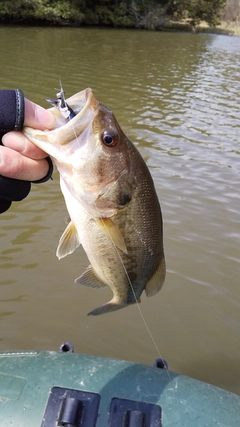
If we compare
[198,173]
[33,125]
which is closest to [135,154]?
[33,125]

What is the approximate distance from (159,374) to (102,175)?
1.40 meters

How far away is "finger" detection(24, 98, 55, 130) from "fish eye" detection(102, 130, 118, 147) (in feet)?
0.88

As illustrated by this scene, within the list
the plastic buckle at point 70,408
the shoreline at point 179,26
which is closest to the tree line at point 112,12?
the shoreline at point 179,26

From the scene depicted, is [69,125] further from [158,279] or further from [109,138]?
[158,279]

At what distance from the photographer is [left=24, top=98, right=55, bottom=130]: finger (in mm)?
1839

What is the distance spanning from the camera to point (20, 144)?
1.86 m

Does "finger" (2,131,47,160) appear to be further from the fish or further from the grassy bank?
the grassy bank

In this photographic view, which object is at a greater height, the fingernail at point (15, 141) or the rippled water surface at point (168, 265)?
the fingernail at point (15, 141)

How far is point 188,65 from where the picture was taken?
22.7 metres

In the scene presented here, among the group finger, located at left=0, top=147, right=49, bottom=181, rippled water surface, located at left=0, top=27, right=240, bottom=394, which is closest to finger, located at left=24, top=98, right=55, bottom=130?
finger, located at left=0, top=147, right=49, bottom=181

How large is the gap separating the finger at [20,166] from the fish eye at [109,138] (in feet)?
0.99

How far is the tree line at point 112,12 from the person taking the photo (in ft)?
110

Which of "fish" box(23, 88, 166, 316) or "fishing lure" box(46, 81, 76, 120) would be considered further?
"fish" box(23, 88, 166, 316)

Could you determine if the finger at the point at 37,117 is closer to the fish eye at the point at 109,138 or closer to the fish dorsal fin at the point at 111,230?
the fish eye at the point at 109,138
